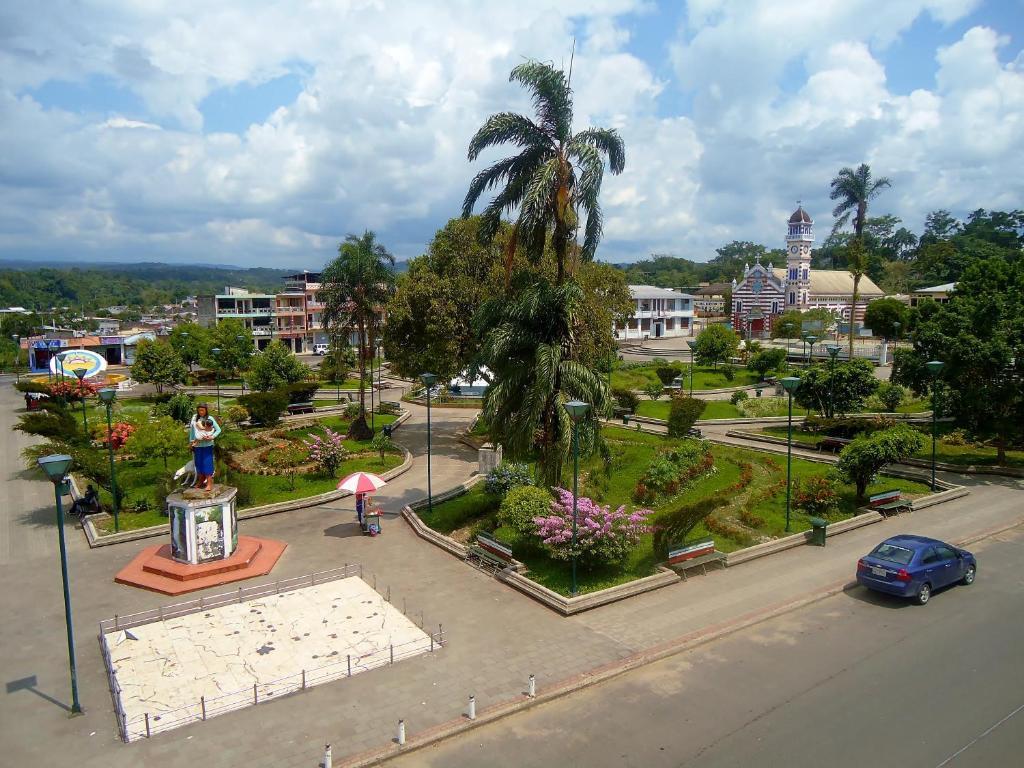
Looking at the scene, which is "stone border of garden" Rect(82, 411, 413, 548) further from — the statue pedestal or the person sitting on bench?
the statue pedestal

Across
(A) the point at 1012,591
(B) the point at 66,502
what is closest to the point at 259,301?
(B) the point at 66,502

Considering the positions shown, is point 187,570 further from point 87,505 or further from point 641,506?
point 641,506

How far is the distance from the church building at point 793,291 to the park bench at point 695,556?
6134 centimetres

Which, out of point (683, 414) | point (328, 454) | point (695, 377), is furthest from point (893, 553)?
point (695, 377)

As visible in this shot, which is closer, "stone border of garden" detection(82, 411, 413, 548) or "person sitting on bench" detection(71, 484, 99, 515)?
"stone border of garden" detection(82, 411, 413, 548)

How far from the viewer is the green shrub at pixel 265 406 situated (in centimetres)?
3316

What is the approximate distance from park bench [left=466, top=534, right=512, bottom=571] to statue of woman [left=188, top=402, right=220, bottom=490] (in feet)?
21.6

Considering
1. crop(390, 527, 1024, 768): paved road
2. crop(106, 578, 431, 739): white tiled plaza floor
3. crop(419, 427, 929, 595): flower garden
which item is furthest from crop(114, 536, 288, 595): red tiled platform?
crop(390, 527, 1024, 768): paved road

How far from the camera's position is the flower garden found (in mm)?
15453

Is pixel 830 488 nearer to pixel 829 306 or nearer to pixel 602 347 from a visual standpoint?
pixel 602 347

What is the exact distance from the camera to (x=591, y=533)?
1505 centimetres

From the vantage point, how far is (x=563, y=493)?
16.2 metres

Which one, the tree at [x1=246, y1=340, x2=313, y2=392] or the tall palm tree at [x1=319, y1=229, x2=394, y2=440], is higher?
the tall palm tree at [x1=319, y1=229, x2=394, y2=440]

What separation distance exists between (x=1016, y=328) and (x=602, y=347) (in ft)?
44.6
